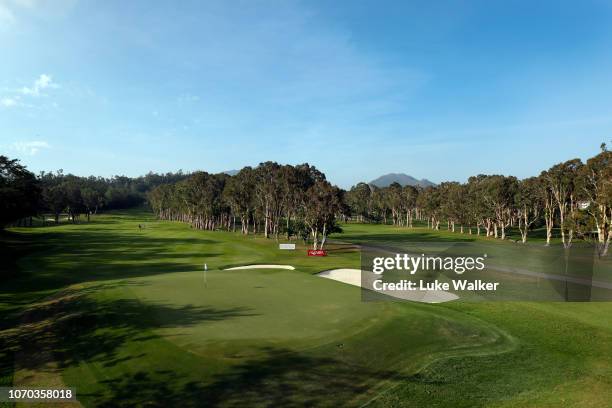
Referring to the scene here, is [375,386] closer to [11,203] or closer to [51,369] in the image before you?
[51,369]

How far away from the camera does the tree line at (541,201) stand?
195ft

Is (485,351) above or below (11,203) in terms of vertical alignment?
below

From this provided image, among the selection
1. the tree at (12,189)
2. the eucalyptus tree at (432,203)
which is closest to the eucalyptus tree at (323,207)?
the tree at (12,189)

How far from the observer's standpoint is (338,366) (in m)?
15.0

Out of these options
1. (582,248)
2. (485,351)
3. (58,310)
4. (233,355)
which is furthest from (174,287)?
(582,248)

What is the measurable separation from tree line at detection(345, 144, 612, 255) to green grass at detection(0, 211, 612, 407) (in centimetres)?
A: 4203

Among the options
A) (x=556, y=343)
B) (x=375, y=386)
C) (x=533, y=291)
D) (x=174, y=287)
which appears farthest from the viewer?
(x=533, y=291)

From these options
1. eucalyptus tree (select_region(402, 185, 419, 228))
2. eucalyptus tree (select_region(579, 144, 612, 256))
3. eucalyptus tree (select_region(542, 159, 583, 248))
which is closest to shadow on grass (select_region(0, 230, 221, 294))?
eucalyptus tree (select_region(579, 144, 612, 256))

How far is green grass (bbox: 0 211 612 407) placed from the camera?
1353cm

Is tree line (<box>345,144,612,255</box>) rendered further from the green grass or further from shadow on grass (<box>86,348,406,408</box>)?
shadow on grass (<box>86,348,406,408</box>)

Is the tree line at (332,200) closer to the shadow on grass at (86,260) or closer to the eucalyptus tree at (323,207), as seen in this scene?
the eucalyptus tree at (323,207)

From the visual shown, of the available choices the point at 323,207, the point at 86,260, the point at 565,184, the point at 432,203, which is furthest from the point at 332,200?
the point at 432,203

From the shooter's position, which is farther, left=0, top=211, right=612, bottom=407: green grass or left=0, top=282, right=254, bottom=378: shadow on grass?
Result: left=0, top=282, right=254, bottom=378: shadow on grass

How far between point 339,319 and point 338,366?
493cm
